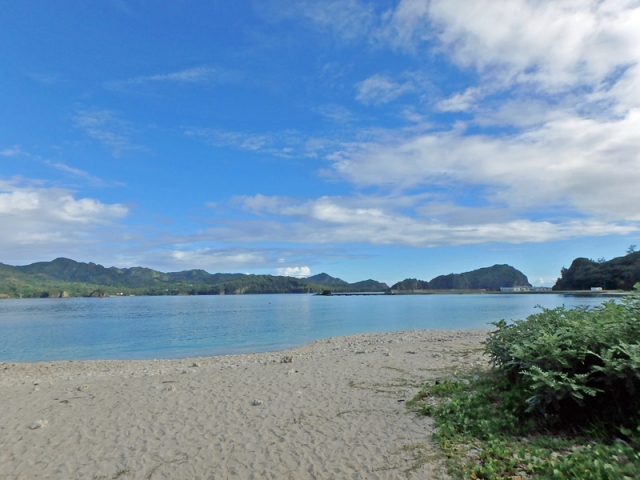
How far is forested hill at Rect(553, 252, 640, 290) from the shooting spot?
112m

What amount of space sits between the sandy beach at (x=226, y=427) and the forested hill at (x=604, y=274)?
411 ft

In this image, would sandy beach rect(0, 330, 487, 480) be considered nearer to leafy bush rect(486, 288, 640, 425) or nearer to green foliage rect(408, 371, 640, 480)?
green foliage rect(408, 371, 640, 480)

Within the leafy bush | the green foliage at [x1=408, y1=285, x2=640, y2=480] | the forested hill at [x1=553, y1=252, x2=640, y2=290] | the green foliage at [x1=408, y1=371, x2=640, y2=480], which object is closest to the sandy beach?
the green foliage at [x1=408, y1=371, x2=640, y2=480]

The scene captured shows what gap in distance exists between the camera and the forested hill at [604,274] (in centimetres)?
11231

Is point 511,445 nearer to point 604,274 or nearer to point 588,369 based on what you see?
point 588,369

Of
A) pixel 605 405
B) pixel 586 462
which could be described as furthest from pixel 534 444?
pixel 605 405

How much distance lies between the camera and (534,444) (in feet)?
17.7

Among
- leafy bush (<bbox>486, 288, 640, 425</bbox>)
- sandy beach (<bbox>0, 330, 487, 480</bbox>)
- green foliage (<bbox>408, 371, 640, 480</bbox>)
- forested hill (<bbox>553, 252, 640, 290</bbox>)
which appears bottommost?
sandy beach (<bbox>0, 330, 487, 480</bbox>)

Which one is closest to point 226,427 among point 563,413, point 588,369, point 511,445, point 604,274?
point 511,445

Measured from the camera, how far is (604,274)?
12694 cm

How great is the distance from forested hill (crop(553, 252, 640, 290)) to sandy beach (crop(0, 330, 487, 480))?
125220 mm

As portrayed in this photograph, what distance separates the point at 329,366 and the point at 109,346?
23802mm

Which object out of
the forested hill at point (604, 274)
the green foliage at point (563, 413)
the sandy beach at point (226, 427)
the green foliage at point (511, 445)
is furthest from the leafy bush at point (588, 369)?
the forested hill at point (604, 274)

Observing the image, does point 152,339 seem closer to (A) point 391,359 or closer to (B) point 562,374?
(A) point 391,359
